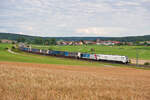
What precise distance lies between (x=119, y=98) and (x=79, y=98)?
1775 mm

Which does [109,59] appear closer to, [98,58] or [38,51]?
[98,58]

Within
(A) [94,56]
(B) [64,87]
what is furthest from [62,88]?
(A) [94,56]

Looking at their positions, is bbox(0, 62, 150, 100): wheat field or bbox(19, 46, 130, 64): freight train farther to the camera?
bbox(19, 46, 130, 64): freight train

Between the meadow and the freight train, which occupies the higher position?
the meadow

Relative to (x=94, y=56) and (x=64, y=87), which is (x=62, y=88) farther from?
(x=94, y=56)

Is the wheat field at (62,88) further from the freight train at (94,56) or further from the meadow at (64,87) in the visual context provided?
the freight train at (94,56)

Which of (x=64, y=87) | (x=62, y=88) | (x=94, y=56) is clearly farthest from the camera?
(x=94, y=56)

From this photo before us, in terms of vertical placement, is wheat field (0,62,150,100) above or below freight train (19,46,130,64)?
above

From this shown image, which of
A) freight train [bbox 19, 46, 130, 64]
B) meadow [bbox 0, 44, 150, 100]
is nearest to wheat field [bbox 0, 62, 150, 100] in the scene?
meadow [bbox 0, 44, 150, 100]

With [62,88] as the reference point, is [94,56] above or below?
below

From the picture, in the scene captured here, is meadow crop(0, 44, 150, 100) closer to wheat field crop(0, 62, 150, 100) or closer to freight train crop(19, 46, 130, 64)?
wheat field crop(0, 62, 150, 100)

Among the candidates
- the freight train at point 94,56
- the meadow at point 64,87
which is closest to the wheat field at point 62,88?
the meadow at point 64,87

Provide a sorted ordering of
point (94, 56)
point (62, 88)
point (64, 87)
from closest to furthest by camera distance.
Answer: point (62, 88), point (64, 87), point (94, 56)

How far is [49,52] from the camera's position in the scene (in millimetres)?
106500
